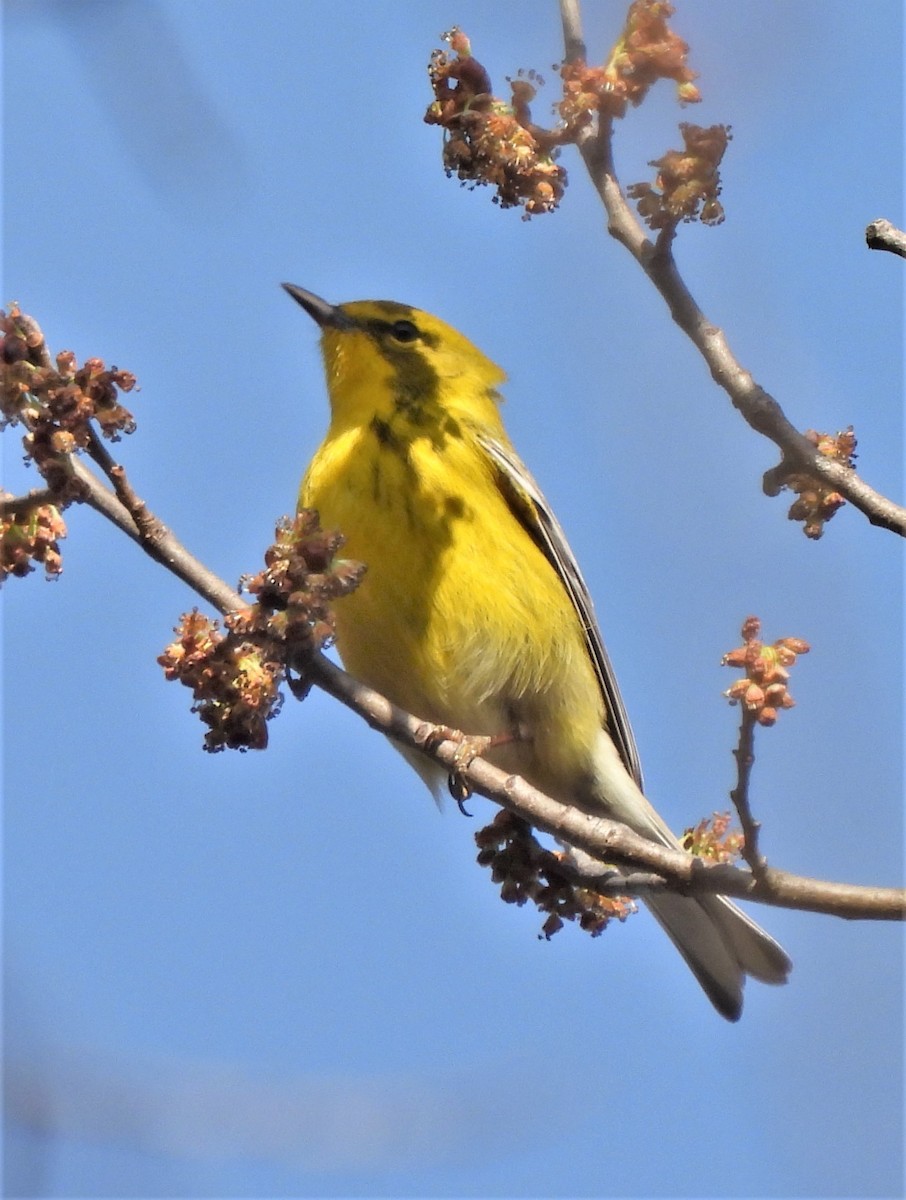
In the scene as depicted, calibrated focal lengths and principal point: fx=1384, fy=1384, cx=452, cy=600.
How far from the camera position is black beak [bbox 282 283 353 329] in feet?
18.5

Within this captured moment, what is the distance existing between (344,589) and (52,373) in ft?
2.70

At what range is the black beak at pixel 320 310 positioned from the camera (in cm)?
564

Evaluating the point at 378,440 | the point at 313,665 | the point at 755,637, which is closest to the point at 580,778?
the point at 378,440

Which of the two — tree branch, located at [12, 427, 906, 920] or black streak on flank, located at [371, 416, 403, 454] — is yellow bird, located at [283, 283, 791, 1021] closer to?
black streak on flank, located at [371, 416, 403, 454]

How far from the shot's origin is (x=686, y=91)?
3.43 meters

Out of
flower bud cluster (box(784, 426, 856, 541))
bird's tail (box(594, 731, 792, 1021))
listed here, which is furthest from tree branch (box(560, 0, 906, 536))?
bird's tail (box(594, 731, 792, 1021))

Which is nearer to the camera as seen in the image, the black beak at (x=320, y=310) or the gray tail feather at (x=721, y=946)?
the gray tail feather at (x=721, y=946)

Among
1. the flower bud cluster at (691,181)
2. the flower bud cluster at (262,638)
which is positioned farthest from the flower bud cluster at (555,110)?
the flower bud cluster at (262,638)

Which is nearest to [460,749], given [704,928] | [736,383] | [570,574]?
[570,574]

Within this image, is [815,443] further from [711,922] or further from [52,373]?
[711,922]

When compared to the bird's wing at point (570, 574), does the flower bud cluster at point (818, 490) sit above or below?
below

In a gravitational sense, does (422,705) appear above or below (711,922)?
above

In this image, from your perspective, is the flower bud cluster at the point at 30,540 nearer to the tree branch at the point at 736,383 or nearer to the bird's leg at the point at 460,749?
the bird's leg at the point at 460,749

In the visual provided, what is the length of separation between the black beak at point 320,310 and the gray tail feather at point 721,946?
2591mm
